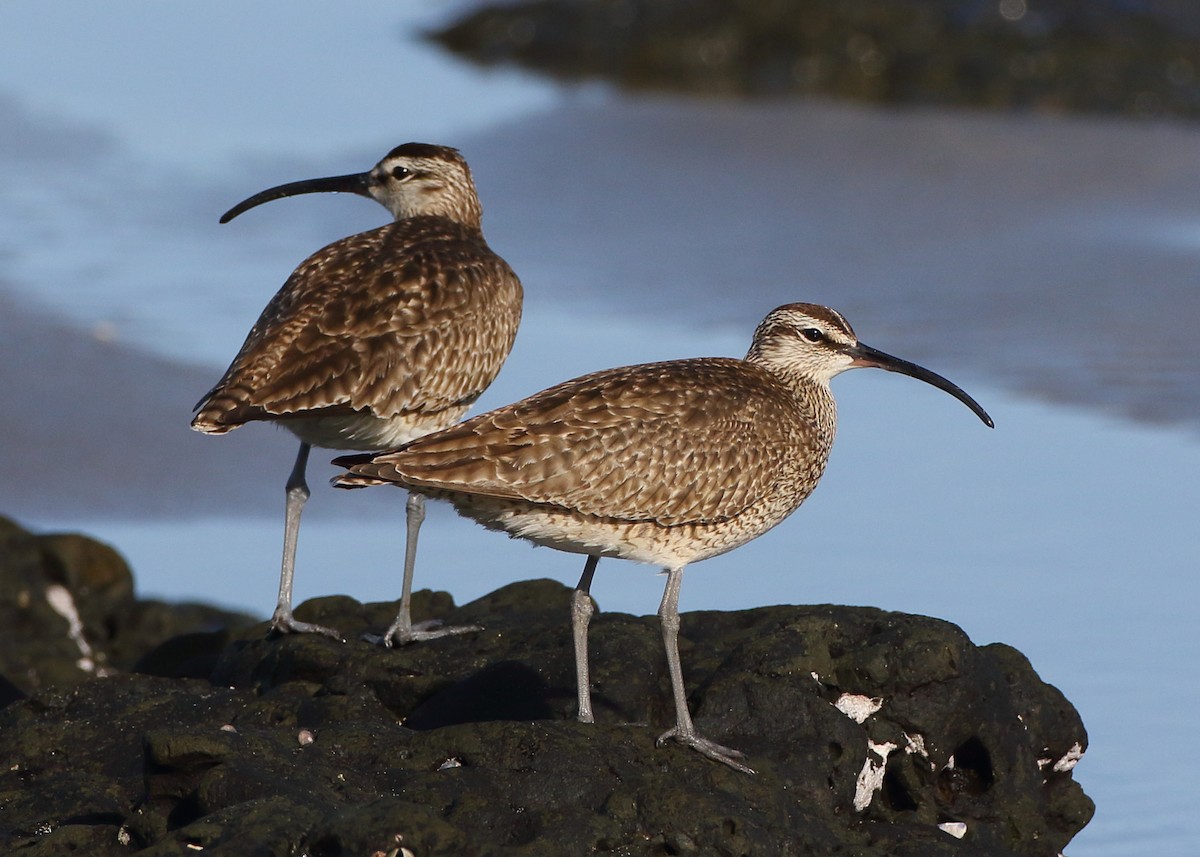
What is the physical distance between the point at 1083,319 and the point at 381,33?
41.8 ft

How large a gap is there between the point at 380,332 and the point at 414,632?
56.2 inches

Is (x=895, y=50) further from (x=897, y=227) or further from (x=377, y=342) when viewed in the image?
(x=377, y=342)

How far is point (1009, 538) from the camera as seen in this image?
1143 cm

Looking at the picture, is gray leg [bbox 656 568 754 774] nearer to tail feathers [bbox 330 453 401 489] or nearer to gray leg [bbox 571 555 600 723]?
gray leg [bbox 571 555 600 723]

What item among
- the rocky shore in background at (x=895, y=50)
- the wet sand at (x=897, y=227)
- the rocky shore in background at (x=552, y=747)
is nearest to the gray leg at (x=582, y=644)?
the rocky shore in background at (x=552, y=747)

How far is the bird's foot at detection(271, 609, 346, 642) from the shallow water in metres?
2.56

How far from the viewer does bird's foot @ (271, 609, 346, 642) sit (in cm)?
834

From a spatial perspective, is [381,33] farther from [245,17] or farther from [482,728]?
[482,728]

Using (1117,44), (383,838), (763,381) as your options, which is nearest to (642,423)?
(763,381)

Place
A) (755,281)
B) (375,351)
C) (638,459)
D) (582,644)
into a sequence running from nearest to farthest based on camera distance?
(582,644), (638,459), (375,351), (755,281)

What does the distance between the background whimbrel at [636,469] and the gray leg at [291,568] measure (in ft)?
4.56

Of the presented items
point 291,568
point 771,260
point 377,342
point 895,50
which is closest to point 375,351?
point 377,342

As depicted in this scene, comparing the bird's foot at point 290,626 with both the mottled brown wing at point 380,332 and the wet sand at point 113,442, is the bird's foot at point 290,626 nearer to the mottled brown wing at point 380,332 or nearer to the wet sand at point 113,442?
the mottled brown wing at point 380,332

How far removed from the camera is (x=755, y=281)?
16.3 metres
